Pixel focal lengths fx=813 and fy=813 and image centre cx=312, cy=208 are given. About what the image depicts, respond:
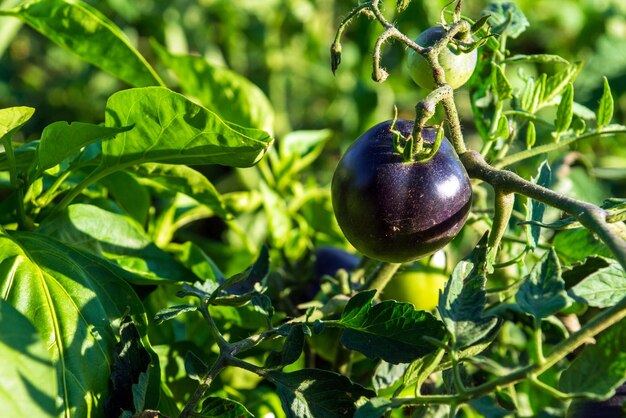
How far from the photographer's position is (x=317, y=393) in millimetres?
576

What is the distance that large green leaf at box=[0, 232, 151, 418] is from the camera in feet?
1.87

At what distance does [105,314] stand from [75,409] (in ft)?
0.29

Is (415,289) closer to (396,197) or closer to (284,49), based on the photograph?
(396,197)

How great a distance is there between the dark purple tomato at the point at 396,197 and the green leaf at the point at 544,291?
9cm

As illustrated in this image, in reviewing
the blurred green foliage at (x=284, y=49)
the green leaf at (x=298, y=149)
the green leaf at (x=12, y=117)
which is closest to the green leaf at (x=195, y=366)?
Answer: the green leaf at (x=12, y=117)

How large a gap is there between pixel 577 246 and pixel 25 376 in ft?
1.69

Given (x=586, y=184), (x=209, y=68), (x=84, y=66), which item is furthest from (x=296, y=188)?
(x=84, y=66)

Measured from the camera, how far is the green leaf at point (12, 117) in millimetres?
592

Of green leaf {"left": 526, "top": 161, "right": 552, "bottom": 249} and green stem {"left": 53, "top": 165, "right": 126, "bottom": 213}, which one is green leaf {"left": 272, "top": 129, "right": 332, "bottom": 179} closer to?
green stem {"left": 53, "top": 165, "right": 126, "bottom": 213}

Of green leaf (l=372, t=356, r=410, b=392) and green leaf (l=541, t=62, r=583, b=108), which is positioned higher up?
green leaf (l=541, t=62, r=583, b=108)

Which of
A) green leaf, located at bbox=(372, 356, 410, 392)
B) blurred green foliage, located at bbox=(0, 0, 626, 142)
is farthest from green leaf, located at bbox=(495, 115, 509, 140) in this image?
blurred green foliage, located at bbox=(0, 0, 626, 142)

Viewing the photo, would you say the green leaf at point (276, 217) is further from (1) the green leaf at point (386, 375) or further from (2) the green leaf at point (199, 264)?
(1) the green leaf at point (386, 375)

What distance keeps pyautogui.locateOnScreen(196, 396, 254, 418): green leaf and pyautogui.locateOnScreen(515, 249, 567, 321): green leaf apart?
0.21m

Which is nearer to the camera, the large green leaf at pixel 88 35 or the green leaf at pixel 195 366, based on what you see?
the green leaf at pixel 195 366
